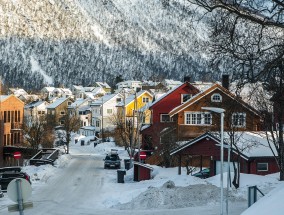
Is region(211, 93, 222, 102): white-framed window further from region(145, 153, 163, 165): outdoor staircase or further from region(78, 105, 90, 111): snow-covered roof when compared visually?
region(78, 105, 90, 111): snow-covered roof

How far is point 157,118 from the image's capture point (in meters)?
54.1

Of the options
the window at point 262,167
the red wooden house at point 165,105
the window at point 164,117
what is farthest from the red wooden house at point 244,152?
the window at point 164,117

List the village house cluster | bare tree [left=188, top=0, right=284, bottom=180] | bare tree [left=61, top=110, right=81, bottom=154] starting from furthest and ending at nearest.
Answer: bare tree [left=61, top=110, right=81, bottom=154] → the village house cluster → bare tree [left=188, top=0, right=284, bottom=180]

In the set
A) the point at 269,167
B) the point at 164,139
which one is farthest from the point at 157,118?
the point at 269,167

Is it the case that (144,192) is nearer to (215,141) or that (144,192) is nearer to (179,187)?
(179,187)

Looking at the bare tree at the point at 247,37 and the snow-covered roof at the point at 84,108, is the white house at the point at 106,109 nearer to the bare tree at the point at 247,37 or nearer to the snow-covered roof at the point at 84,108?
the snow-covered roof at the point at 84,108

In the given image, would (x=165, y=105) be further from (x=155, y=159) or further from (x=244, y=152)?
(x=244, y=152)

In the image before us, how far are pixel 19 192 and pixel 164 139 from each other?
28.9m

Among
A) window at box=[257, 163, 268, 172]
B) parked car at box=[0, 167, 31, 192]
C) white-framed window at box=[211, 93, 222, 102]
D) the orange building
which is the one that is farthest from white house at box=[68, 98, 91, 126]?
parked car at box=[0, 167, 31, 192]

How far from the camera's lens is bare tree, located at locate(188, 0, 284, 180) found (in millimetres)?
12109

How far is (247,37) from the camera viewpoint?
43.4 ft

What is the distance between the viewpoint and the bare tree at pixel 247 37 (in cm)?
1211

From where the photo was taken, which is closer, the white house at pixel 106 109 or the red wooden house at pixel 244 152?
the red wooden house at pixel 244 152

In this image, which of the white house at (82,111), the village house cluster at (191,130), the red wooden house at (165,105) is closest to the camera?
the village house cluster at (191,130)
